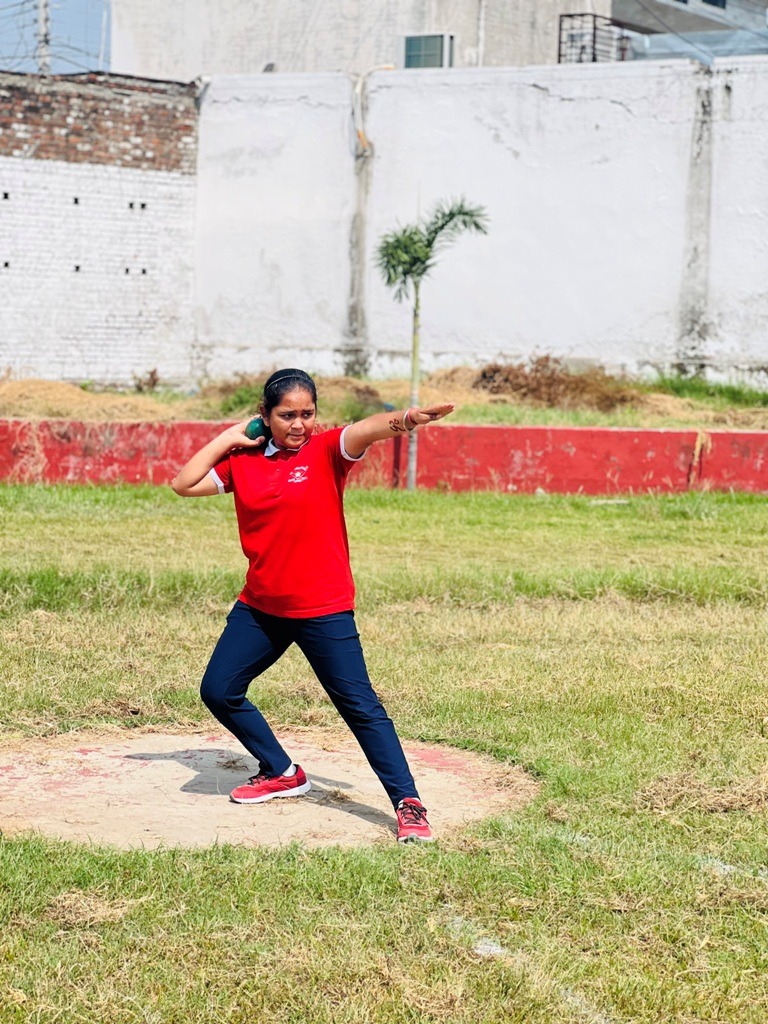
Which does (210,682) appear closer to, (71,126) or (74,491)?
(74,491)

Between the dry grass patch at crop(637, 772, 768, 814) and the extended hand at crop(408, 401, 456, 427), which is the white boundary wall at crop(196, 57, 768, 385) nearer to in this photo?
the dry grass patch at crop(637, 772, 768, 814)

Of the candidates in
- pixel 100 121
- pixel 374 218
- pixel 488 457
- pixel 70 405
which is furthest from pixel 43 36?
pixel 488 457

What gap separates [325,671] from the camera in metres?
5.05

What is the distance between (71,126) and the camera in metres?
22.8

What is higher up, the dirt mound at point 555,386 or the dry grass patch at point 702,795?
the dirt mound at point 555,386

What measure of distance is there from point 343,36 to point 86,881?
82.5 ft

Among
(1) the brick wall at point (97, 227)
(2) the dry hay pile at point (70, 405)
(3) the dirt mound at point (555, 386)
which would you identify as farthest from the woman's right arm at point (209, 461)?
(1) the brick wall at point (97, 227)

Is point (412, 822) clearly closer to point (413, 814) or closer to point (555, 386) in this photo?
point (413, 814)

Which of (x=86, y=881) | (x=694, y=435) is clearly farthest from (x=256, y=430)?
(x=694, y=435)

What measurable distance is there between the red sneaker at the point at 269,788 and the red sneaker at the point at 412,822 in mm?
605

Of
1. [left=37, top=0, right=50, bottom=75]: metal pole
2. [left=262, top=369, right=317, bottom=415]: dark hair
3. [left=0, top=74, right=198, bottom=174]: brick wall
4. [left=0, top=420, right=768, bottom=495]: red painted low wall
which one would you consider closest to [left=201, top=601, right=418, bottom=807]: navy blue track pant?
[left=262, top=369, right=317, bottom=415]: dark hair

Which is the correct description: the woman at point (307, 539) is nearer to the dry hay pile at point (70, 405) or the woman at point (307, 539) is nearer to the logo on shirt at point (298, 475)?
the logo on shirt at point (298, 475)

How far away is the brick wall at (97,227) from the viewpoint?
74.1 ft

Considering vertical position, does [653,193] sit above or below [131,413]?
above
